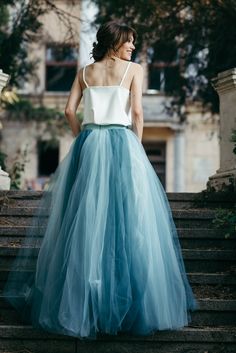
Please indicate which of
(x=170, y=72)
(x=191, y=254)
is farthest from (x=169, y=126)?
(x=191, y=254)

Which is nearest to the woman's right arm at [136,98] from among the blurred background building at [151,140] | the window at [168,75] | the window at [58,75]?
the window at [168,75]

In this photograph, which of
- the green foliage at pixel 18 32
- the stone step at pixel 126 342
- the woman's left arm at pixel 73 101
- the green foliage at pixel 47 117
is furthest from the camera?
the green foliage at pixel 47 117

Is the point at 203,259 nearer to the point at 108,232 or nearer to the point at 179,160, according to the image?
the point at 108,232

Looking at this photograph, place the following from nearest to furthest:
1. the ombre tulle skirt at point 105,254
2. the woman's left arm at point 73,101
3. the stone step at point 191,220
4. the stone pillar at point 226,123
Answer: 1. the ombre tulle skirt at point 105,254
2. the woman's left arm at point 73,101
3. the stone step at point 191,220
4. the stone pillar at point 226,123

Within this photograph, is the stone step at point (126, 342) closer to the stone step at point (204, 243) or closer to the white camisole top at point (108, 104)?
the stone step at point (204, 243)

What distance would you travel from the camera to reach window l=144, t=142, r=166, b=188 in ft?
71.1

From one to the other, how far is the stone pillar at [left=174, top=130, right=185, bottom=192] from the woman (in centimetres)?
1635

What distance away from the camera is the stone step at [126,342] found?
447 cm

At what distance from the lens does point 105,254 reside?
14.3ft

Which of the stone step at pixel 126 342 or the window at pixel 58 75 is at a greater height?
the window at pixel 58 75

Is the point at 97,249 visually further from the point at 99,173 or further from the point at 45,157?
the point at 45,157

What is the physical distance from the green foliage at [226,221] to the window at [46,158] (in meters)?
15.8

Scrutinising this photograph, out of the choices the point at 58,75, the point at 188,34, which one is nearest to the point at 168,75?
the point at 188,34

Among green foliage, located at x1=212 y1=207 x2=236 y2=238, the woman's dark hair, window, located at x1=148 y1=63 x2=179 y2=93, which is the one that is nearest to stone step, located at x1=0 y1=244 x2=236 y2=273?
green foliage, located at x1=212 y1=207 x2=236 y2=238
